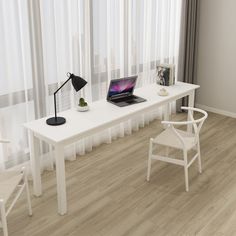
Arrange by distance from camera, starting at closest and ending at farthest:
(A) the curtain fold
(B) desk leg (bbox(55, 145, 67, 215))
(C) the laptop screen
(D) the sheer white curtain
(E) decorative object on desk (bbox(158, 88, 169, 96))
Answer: (B) desk leg (bbox(55, 145, 67, 215)), (D) the sheer white curtain, (C) the laptop screen, (E) decorative object on desk (bbox(158, 88, 169, 96)), (A) the curtain fold

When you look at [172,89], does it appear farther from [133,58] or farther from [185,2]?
[185,2]

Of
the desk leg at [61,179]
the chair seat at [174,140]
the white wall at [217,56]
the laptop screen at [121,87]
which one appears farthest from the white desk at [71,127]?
the white wall at [217,56]

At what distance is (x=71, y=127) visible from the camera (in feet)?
8.91

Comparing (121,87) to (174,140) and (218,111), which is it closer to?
(174,140)

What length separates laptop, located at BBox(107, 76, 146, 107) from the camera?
3170 millimetres

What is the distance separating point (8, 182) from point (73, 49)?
1.49 metres

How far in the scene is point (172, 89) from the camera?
363 cm

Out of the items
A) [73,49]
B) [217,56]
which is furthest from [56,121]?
[217,56]

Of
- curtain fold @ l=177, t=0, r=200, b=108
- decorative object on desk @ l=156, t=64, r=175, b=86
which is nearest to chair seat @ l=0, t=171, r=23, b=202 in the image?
decorative object on desk @ l=156, t=64, r=175, b=86

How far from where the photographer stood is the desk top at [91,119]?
261cm

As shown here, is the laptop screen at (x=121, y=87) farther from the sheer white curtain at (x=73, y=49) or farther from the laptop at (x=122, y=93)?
the sheer white curtain at (x=73, y=49)

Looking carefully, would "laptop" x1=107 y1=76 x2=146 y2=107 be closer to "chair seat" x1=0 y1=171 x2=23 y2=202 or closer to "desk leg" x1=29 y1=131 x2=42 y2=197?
"desk leg" x1=29 y1=131 x2=42 y2=197

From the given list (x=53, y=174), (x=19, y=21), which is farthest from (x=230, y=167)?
(x=19, y=21)

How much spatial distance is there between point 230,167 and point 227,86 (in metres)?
1.62
